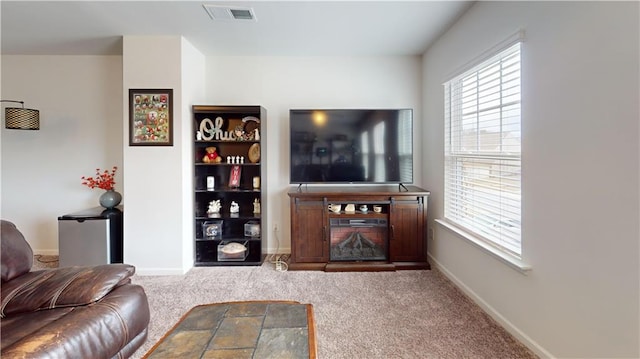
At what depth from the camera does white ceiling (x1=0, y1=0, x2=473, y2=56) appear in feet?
8.54

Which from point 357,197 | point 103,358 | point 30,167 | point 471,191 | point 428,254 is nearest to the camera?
point 103,358

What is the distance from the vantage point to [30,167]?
152 inches

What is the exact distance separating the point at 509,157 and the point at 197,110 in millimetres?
3156

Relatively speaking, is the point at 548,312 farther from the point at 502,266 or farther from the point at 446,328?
the point at 446,328

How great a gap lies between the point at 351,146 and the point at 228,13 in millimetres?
1840

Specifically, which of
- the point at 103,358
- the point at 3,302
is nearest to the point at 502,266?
the point at 103,358

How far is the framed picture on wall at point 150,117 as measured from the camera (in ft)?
10.7

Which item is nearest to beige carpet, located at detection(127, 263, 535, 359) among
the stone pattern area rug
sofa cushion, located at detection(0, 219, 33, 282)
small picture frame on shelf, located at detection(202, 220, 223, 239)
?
small picture frame on shelf, located at detection(202, 220, 223, 239)

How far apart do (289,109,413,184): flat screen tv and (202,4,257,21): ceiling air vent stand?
110 cm

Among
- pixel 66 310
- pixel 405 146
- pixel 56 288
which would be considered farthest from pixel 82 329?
pixel 405 146

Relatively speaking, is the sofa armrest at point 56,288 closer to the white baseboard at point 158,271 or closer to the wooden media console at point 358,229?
the white baseboard at point 158,271

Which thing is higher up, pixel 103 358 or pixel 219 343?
pixel 219 343

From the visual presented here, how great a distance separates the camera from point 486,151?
8.10 ft

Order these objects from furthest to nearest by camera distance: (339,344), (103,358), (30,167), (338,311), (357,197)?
(30,167)
(357,197)
(338,311)
(339,344)
(103,358)
